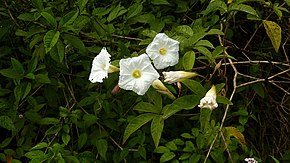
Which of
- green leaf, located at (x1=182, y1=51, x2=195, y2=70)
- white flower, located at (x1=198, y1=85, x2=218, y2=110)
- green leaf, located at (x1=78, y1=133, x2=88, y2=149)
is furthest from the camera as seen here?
green leaf, located at (x1=78, y1=133, x2=88, y2=149)

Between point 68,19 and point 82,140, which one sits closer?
point 68,19

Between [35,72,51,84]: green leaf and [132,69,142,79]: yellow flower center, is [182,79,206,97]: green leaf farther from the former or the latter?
[35,72,51,84]: green leaf

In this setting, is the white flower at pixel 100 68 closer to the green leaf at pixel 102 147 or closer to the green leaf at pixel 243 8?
the green leaf at pixel 102 147

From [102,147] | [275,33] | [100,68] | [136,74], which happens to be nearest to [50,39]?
[100,68]

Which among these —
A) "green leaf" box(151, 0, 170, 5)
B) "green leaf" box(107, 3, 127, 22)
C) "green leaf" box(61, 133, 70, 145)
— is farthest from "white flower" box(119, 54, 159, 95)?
"green leaf" box(151, 0, 170, 5)

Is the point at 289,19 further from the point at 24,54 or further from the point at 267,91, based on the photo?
the point at 24,54

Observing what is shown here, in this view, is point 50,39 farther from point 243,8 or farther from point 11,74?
point 243,8

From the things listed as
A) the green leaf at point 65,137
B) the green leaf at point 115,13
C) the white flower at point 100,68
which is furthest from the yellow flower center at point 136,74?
the green leaf at point 115,13
